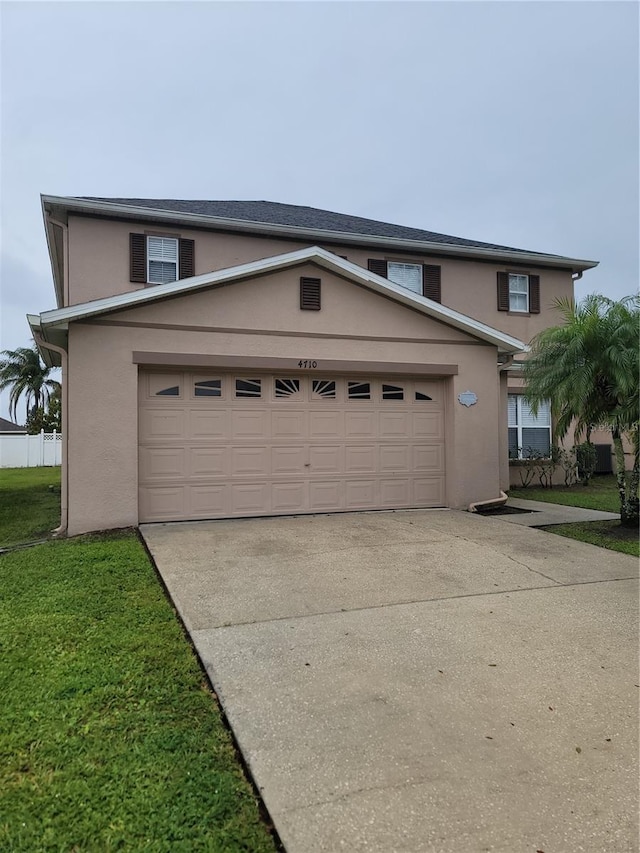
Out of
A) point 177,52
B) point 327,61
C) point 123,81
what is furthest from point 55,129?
point 327,61

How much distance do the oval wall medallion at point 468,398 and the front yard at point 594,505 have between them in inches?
104

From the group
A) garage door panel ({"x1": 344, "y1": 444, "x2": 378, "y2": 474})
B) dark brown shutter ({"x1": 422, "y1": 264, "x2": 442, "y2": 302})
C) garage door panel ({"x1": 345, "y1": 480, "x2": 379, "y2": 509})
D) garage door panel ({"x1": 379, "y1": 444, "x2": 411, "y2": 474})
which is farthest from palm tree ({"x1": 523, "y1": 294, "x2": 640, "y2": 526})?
dark brown shutter ({"x1": 422, "y1": 264, "x2": 442, "y2": 302})

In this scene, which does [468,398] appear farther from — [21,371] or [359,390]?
[21,371]

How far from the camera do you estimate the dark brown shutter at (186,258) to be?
11.8m

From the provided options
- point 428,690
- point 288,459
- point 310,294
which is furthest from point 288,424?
point 428,690

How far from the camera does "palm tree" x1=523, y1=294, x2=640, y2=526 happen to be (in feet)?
25.2

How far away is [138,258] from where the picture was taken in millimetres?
11500

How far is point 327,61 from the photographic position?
14.6 metres

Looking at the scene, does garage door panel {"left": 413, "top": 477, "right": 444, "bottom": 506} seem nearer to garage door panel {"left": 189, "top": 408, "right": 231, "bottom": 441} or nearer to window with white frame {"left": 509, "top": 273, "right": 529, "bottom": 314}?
garage door panel {"left": 189, "top": 408, "right": 231, "bottom": 441}

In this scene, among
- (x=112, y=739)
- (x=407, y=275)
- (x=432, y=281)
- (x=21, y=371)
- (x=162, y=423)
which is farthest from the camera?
→ (x=21, y=371)

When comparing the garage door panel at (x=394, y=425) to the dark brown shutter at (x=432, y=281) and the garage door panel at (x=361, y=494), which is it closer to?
the garage door panel at (x=361, y=494)

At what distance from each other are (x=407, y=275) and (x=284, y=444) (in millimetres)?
6630

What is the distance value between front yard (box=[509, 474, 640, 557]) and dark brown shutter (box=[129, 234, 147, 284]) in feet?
30.4

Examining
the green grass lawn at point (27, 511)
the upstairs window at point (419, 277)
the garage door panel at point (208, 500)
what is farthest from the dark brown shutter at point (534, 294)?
the green grass lawn at point (27, 511)
